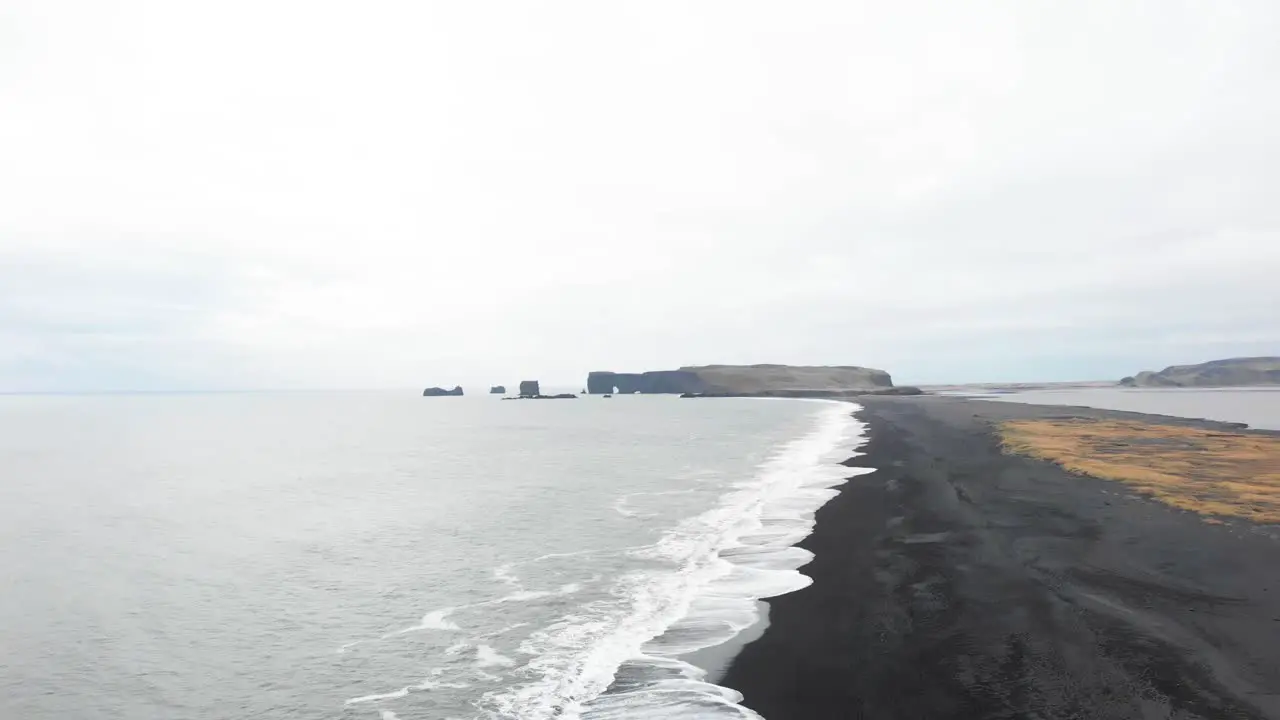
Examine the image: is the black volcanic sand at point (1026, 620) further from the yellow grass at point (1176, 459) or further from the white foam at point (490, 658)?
the white foam at point (490, 658)

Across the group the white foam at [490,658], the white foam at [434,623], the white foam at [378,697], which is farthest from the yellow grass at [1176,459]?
the white foam at [378,697]

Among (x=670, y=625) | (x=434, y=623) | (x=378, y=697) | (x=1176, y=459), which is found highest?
(x=1176, y=459)

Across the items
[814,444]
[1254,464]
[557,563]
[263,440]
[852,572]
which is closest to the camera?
[852,572]

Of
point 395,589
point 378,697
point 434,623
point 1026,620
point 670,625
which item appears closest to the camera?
point 378,697

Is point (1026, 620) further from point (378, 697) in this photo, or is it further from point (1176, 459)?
point (1176, 459)

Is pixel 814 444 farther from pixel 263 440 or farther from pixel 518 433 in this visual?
pixel 263 440

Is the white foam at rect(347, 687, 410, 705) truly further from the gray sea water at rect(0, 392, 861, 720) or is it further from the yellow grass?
the yellow grass

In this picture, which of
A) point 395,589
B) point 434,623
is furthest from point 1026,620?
point 395,589

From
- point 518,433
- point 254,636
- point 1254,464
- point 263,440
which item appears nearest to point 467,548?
point 254,636
